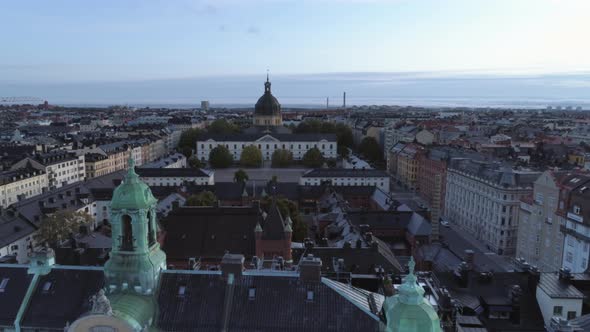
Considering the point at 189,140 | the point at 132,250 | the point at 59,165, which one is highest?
the point at 132,250

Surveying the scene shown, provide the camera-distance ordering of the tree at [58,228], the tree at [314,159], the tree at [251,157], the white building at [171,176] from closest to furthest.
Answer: the tree at [58,228] < the white building at [171,176] < the tree at [314,159] < the tree at [251,157]

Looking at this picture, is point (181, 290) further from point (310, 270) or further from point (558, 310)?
point (558, 310)

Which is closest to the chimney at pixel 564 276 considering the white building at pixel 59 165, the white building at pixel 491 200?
the white building at pixel 491 200

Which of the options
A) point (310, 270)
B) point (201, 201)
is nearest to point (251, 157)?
point (201, 201)

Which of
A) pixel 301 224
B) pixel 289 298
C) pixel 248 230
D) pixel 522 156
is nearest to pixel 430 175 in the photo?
pixel 522 156

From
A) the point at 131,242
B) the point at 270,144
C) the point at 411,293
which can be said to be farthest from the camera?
the point at 270,144

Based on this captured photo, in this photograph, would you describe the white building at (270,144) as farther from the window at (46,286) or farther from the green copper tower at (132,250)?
Result: the green copper tower at (132,250)

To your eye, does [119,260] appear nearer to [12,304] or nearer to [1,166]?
[12,304]
